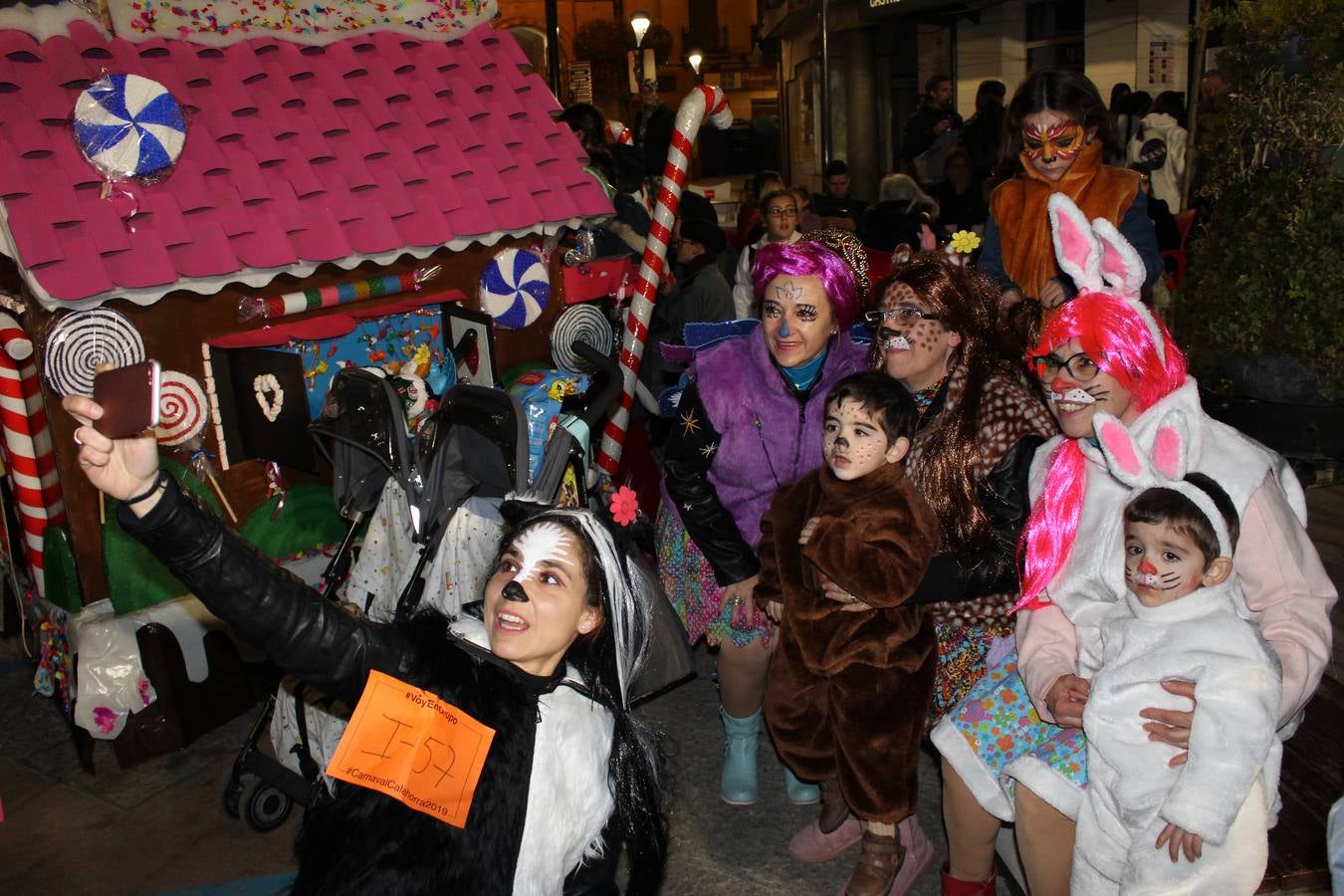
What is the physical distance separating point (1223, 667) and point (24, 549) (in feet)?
12.8

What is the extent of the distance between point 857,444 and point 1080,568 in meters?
0.62

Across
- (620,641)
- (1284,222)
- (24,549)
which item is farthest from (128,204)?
A: (1284,222)

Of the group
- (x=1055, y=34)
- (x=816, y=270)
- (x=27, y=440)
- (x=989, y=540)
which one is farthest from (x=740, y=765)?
(x=1055, y=34)

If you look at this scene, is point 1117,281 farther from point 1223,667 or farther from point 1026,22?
point 1026,22

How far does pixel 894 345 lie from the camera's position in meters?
3.29

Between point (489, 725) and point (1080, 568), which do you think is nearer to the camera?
point (489, 725)

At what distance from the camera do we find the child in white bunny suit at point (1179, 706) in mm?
2432

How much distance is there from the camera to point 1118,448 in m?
2.68

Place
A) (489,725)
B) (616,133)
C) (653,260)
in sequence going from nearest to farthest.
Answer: (489,725) → (653,260) → (616,133)

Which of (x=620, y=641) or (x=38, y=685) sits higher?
(x=620, y=641)

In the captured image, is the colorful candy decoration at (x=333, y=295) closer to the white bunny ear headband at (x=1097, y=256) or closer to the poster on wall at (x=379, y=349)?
the poster on wall at (x=379, y=349)

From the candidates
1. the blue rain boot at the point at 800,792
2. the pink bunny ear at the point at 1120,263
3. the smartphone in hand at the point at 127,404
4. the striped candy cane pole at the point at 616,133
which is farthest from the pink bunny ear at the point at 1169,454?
the striped candy cane pole at the point at 616,133

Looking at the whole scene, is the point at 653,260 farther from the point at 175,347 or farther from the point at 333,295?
the point at 175,347

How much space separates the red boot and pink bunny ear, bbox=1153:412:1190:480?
1180 mm
